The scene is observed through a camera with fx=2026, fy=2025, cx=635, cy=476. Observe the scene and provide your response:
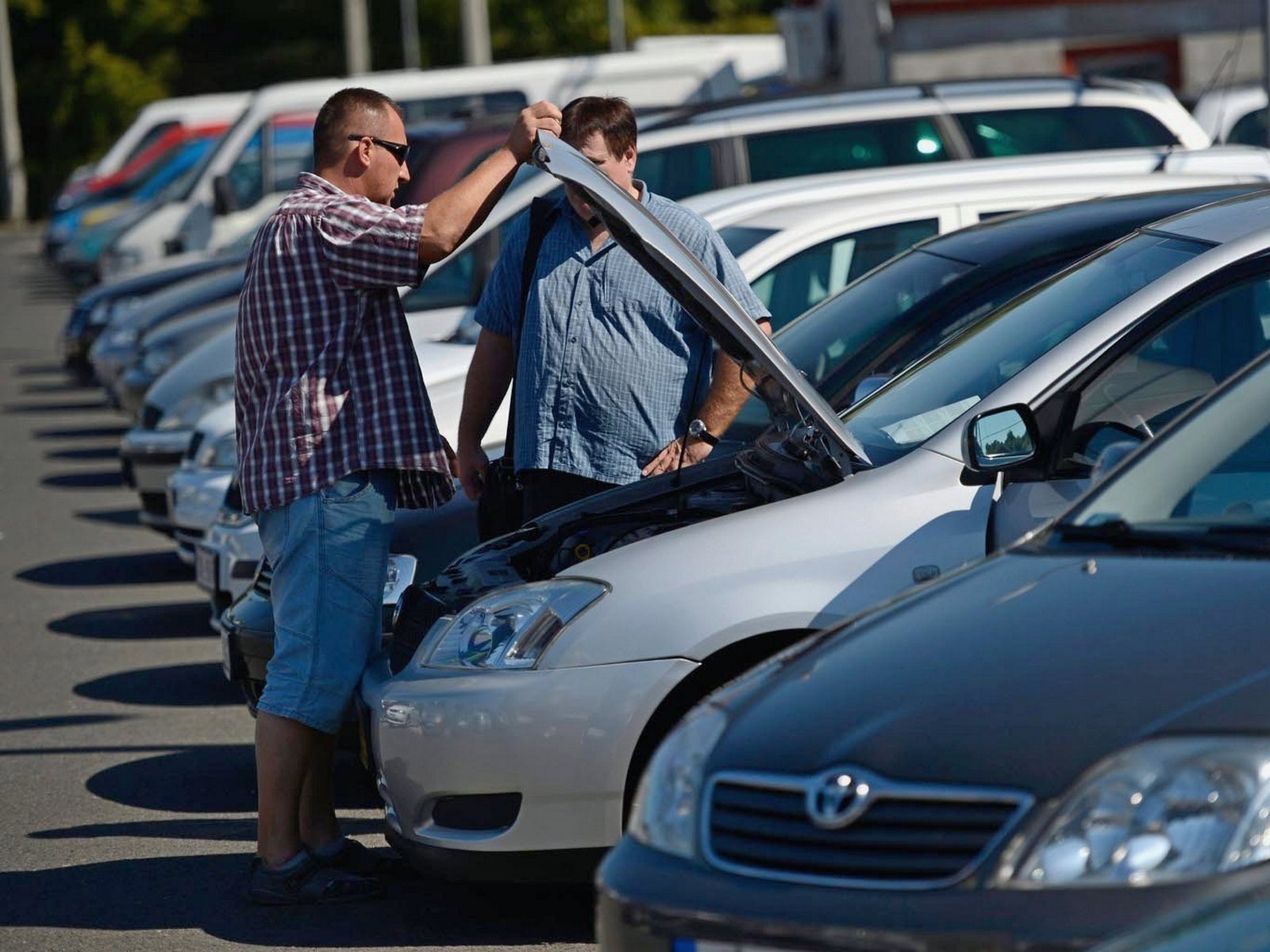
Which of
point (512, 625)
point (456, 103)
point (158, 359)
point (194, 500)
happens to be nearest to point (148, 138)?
point (456, 103)

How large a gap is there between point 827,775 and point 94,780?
3.97 meters

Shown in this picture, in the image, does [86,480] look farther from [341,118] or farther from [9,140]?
[9,140]

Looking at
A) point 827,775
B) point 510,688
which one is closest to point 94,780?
point 510,688

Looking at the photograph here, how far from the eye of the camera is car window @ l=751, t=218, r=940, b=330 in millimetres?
7066

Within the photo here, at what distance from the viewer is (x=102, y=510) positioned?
12.4m

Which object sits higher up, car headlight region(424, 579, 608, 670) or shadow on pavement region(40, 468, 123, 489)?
car headlight region(424, 579, 608, 670)

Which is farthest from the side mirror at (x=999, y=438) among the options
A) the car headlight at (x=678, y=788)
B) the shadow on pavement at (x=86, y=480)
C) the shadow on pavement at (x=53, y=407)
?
the shadow on pavement at (x=53, y=407)

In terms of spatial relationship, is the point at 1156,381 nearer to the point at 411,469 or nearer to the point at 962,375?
the point at 962,375

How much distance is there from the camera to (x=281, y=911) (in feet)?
16.2

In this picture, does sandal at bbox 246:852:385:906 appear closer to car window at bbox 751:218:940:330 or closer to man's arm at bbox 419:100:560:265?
man's arm at bbox 419:100:560:265

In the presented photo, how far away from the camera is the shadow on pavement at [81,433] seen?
628 inches

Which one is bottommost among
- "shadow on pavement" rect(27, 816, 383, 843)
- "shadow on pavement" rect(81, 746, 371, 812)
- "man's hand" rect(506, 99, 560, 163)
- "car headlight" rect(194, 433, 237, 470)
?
"shadow on pavement" rect(81, 746, 371, 812)

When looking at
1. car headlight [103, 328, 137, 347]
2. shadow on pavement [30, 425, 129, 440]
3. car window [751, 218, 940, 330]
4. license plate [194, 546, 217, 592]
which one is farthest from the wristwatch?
shadow on pavement [30, 425, 129, 440]

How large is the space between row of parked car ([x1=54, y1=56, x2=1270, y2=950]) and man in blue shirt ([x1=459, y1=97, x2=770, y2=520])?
40 cm
